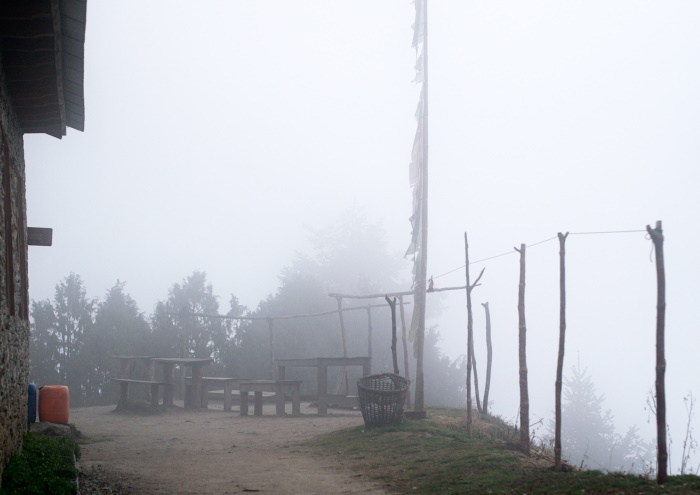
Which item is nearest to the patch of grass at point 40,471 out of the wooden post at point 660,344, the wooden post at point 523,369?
the wooden post at point 660,344

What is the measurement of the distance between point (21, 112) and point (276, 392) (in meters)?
9.85

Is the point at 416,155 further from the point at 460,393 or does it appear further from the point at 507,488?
the point at 460,393

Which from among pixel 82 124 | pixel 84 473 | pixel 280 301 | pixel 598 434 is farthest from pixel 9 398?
pixel 598 434

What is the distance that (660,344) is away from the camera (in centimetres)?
577

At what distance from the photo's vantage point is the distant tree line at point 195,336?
2175 centimetres

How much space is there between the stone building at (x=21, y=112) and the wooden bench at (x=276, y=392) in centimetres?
836

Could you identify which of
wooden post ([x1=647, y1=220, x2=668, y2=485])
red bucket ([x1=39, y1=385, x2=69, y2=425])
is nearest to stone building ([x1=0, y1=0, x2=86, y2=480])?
red bucket ([x1=39, y1=385, x2=69, y2=425])

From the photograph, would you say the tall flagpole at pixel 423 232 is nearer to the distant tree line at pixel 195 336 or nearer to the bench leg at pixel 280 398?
the bench leg at pixel 280 398

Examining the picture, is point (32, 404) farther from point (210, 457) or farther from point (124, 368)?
point (124, 368)

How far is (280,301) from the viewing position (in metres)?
27.4

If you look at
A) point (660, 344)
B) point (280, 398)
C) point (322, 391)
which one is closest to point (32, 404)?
point (280, 398)

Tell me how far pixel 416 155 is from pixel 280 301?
14.6m

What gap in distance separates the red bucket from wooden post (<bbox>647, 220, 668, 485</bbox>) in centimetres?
964

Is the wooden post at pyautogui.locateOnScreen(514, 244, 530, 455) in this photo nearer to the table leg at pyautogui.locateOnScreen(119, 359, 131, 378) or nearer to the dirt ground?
the dirt ground
